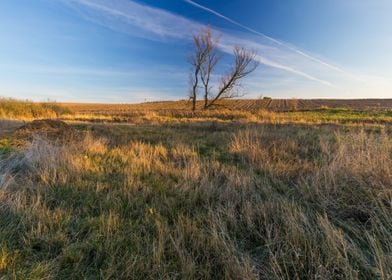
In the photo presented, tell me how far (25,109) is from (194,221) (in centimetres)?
2165

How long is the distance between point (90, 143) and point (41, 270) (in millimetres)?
5849

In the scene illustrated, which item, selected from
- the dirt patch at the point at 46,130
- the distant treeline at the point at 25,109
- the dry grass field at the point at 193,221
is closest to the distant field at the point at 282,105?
the distant treeline at the point at 25,109

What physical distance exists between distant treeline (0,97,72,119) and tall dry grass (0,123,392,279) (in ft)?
54.5

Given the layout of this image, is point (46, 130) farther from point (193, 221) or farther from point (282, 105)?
point (282, 105)

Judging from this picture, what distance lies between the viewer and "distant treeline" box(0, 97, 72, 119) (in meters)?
19.0

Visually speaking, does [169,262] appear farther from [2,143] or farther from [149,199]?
[2,143]

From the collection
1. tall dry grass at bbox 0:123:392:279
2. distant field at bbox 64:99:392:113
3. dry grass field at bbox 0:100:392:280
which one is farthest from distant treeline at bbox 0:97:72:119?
distant field at bbox 64:99:392:113

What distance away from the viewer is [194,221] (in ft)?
10.2

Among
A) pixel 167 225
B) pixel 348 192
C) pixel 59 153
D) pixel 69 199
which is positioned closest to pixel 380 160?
pixel 348 192

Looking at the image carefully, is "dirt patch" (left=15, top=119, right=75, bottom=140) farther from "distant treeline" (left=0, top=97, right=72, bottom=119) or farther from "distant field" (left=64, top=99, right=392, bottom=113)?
"distant field" (left=64, top=99, right=392, bottom=113)

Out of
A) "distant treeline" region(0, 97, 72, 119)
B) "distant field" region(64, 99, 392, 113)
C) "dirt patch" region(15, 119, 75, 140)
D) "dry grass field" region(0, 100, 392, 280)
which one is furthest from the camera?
"distant field" region(64, 99, 392, 113)

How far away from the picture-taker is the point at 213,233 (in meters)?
2.72

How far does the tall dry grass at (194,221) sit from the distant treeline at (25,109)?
16605mm

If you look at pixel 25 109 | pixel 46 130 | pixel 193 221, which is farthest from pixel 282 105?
pixel 193 221
